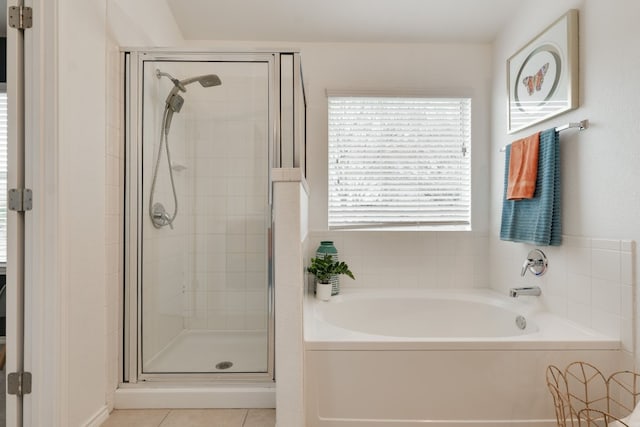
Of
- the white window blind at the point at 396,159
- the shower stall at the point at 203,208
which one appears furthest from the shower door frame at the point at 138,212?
the white window blind at the point at 396,159

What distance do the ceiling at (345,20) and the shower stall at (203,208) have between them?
0.70m

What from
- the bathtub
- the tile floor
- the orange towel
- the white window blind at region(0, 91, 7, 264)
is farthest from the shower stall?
the orange towel

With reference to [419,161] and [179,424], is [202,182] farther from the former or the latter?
[419,161]

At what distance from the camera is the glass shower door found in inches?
74.2

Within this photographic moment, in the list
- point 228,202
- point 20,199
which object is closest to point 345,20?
point 228,202

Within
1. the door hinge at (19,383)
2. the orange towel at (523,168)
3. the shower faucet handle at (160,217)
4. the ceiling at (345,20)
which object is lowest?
the door hinge at (19,383)

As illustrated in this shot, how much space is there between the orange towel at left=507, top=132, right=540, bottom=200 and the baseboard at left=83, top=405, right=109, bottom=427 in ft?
7.97

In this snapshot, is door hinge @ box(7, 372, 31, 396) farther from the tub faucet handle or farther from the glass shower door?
the tub faucet handle

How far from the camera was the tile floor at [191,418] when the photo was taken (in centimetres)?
165

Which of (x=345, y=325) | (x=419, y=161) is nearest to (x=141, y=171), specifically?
(x=345, y=325)

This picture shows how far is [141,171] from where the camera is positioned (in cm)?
188

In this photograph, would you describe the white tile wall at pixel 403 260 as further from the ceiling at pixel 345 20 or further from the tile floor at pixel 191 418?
the ceiling at pixel 345 20

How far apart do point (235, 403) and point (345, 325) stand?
0.83 meters

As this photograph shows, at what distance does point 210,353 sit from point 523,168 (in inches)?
81.3
